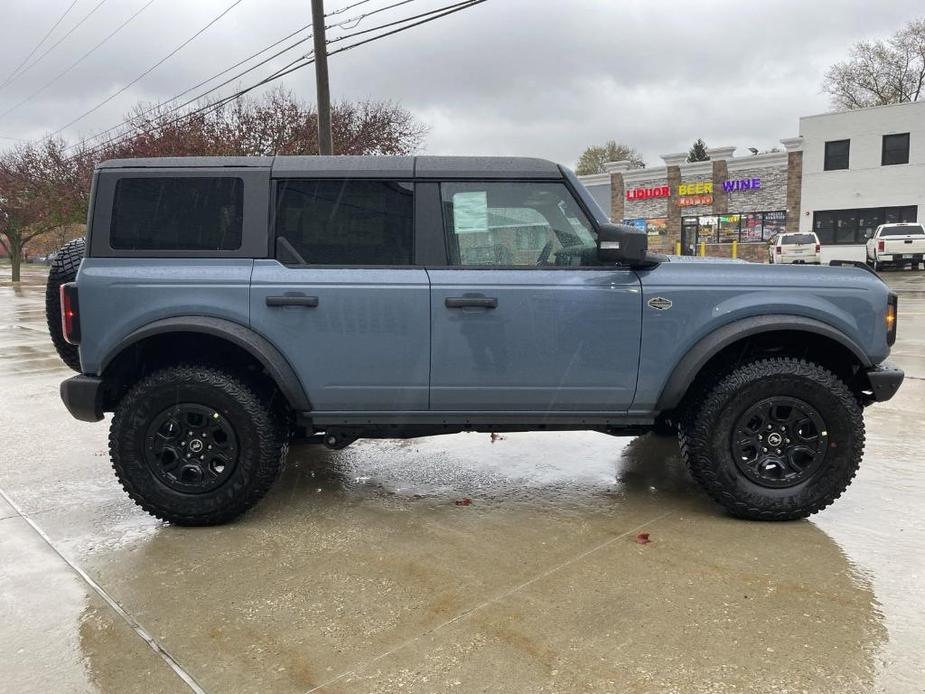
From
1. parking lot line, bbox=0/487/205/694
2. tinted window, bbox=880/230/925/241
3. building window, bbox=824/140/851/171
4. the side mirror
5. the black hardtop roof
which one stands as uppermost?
building window, bbox=824/140/851/171

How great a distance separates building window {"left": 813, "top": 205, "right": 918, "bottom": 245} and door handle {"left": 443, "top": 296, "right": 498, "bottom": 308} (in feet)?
103

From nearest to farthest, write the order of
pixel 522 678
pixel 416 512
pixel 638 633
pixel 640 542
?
1. pixel 522 678
2. pixel 638 633
3. pixel 640 542
4. pixel 416 512

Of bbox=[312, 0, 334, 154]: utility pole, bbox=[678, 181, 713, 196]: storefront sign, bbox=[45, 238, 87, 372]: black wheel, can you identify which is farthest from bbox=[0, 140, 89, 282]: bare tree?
bbox=[45, 238, 87, 372]: black wheel

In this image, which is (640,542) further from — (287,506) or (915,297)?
(915,297)

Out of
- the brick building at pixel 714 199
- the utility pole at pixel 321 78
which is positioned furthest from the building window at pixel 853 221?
the utility pole at pixel 321 78

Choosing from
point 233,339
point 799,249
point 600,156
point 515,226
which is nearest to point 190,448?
point 233,339

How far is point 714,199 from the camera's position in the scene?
32.6 metres

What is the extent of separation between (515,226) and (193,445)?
6.71ft

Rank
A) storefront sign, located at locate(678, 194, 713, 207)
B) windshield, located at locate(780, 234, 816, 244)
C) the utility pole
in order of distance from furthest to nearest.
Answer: storefront sign, located at locate(678, 194, 713, 207) → windshield, located at locate(780, 234, 816, 244) → the utility pole

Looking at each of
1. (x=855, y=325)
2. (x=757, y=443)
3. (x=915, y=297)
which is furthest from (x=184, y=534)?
(x=915, y=297)

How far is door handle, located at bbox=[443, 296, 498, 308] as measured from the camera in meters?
3.54

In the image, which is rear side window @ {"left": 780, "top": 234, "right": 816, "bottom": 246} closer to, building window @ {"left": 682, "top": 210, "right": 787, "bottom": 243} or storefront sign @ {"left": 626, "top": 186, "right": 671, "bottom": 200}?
building window @ {"left": 682, "top": 210, "right": 787, "bottom": 243}

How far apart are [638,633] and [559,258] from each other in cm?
187

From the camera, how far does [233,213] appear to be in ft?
12.0
